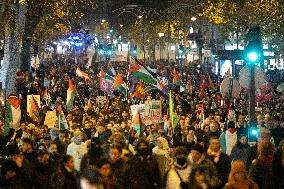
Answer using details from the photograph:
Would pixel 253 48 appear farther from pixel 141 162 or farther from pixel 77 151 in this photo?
pixel 141 162

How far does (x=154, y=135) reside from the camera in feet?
45.0

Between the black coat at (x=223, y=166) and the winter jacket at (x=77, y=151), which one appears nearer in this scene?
the black coat at (x=223, y=166)

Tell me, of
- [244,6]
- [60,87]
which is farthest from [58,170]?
[244,6]

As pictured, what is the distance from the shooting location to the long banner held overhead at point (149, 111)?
56.9 ft

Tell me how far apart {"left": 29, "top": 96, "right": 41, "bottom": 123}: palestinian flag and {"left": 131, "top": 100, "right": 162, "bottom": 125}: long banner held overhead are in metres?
2.78

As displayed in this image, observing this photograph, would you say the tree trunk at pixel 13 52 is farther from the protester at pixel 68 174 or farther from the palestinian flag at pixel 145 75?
the protester at pixel 68 174

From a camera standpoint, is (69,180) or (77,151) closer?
(69,180)

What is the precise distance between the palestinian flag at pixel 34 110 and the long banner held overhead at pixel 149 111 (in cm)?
278

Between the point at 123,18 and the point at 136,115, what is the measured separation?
233 feet

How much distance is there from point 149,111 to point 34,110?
337 centimetres

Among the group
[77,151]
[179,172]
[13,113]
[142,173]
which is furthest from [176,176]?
[13,113]

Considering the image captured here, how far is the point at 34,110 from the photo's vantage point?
17.8 meters

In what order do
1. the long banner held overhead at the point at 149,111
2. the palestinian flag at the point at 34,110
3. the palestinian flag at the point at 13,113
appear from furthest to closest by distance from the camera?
1. the palestinian flag at the point at 34,110
2. the long banner held overhead at the point at 149,111
3. the palestinian flag at the point at 13,113

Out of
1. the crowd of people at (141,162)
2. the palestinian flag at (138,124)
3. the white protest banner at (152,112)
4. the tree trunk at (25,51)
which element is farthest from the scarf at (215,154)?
the tree trunk at (25,51)
